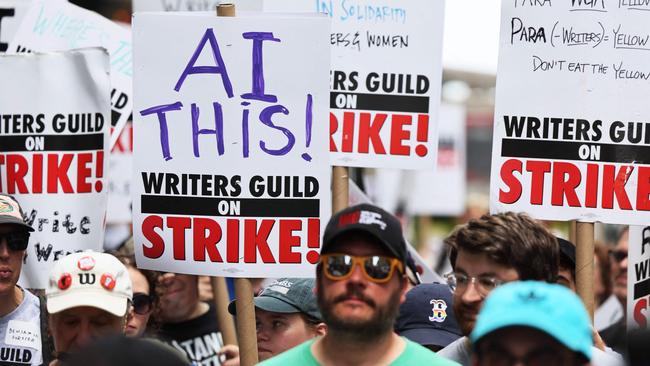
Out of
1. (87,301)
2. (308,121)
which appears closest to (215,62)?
(308,121)

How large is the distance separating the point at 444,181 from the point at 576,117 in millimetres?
12126

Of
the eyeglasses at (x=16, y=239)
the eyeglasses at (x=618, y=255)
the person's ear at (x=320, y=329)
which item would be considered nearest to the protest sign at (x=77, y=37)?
the eyeglasses at (x=16, y=239)

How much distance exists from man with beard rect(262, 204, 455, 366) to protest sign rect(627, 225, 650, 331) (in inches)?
85.2

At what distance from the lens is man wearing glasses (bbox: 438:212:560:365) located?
487 cm

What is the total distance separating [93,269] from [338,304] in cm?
139

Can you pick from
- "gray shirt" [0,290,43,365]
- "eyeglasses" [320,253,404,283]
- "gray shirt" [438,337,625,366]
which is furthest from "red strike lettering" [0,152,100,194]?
"eyeglasses" [320,253,404,283]

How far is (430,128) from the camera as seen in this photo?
6.95m

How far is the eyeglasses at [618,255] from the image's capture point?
28.6 ft

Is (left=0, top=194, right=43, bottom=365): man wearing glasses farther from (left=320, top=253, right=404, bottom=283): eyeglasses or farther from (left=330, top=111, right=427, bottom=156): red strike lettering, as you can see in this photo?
(left=320, top=253, right=404, bottom=283): eyeglasses

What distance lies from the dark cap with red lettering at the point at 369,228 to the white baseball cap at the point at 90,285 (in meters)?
1.16

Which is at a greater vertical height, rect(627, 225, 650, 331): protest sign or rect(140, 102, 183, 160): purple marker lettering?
rect(140, 102, 183, 160): purple marker lettering

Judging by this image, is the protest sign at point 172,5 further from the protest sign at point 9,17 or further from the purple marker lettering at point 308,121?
the purple marker lettering at point 308,121

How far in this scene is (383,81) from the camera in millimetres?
6965

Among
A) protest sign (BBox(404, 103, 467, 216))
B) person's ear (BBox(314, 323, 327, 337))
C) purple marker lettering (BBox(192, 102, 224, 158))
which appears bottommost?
protest sign (BBox(404, 103, 467, 216))
